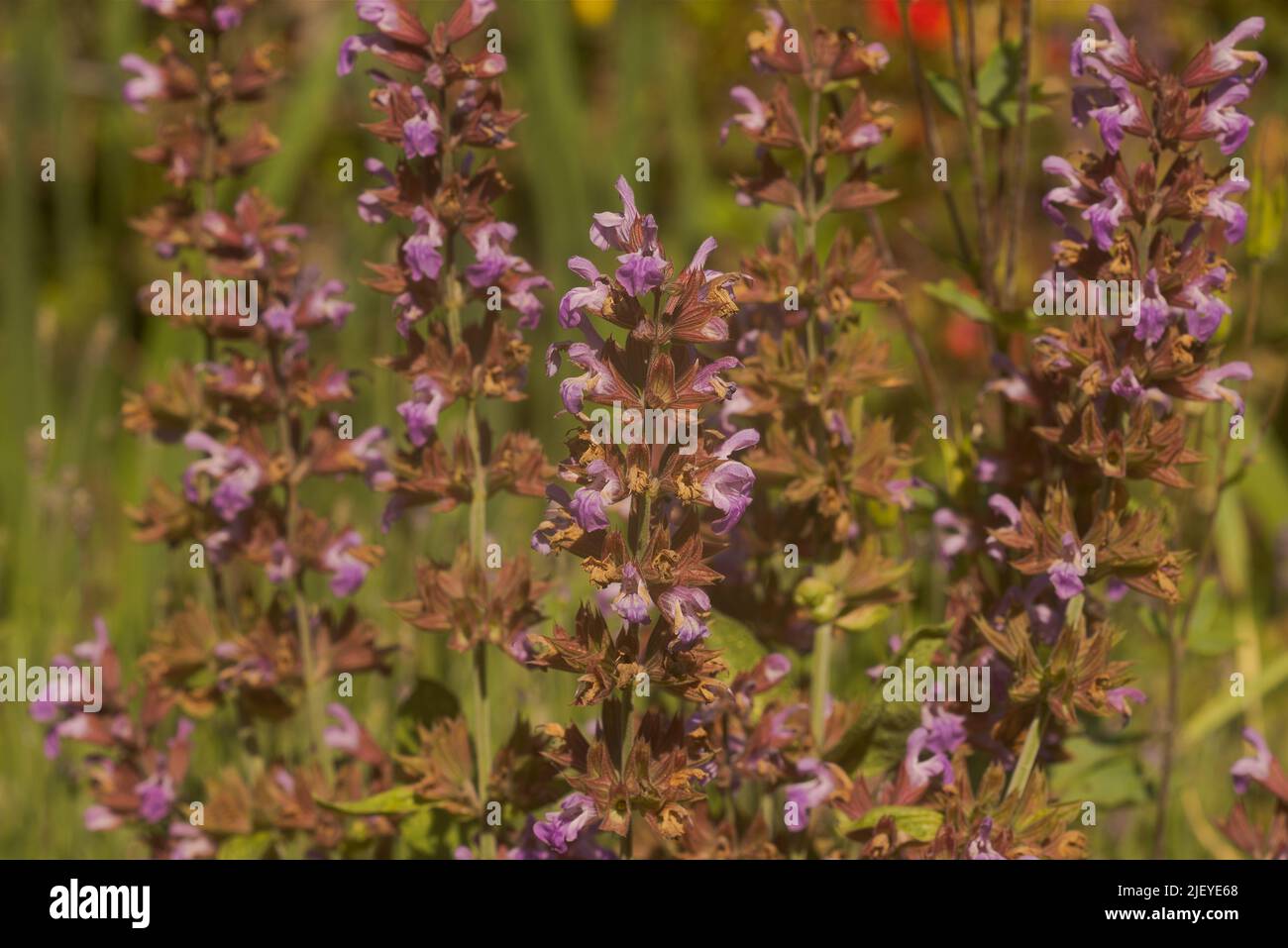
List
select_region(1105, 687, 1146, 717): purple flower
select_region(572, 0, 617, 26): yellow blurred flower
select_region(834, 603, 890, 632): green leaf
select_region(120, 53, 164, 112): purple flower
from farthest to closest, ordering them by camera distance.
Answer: select_region(572, 0, 617, 26): yellow blurred flower < select_region(120, 53, 164, 112): purple flower < select_region(834, 603, 890, 632): green leaf < select_region(1105, 687, 1146, 717): purple flower

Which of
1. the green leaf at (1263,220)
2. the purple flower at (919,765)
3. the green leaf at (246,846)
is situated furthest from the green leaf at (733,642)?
the green leaf at (1263,220)

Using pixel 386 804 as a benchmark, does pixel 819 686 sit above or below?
above

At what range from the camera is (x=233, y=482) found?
207cm

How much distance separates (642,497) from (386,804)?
61cm

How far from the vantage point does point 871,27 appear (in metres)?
5.07

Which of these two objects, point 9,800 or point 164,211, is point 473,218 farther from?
point 9,800

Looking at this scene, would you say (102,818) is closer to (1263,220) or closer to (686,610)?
(686,610)

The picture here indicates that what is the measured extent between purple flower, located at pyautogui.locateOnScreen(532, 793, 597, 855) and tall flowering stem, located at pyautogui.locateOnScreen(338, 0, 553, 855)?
11.1 inches

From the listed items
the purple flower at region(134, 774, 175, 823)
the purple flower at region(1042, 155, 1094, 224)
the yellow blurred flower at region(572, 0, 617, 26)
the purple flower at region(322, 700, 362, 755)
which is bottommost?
the purple flower at region(134, 774, 175, 823)

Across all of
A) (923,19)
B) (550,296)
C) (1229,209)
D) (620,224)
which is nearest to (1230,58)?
(1229,209)

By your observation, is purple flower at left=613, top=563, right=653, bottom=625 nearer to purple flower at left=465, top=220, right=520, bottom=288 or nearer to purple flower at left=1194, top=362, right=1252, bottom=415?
purple flower at left=465, top=220, right=520, bottom=288

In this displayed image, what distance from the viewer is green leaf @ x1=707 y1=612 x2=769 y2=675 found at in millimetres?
1967

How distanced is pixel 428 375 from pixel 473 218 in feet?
0.68

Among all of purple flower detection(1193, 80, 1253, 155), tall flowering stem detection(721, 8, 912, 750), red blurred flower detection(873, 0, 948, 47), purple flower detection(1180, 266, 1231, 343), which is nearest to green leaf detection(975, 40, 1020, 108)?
tall flowering stem detection(721, 8, 912, 750)
